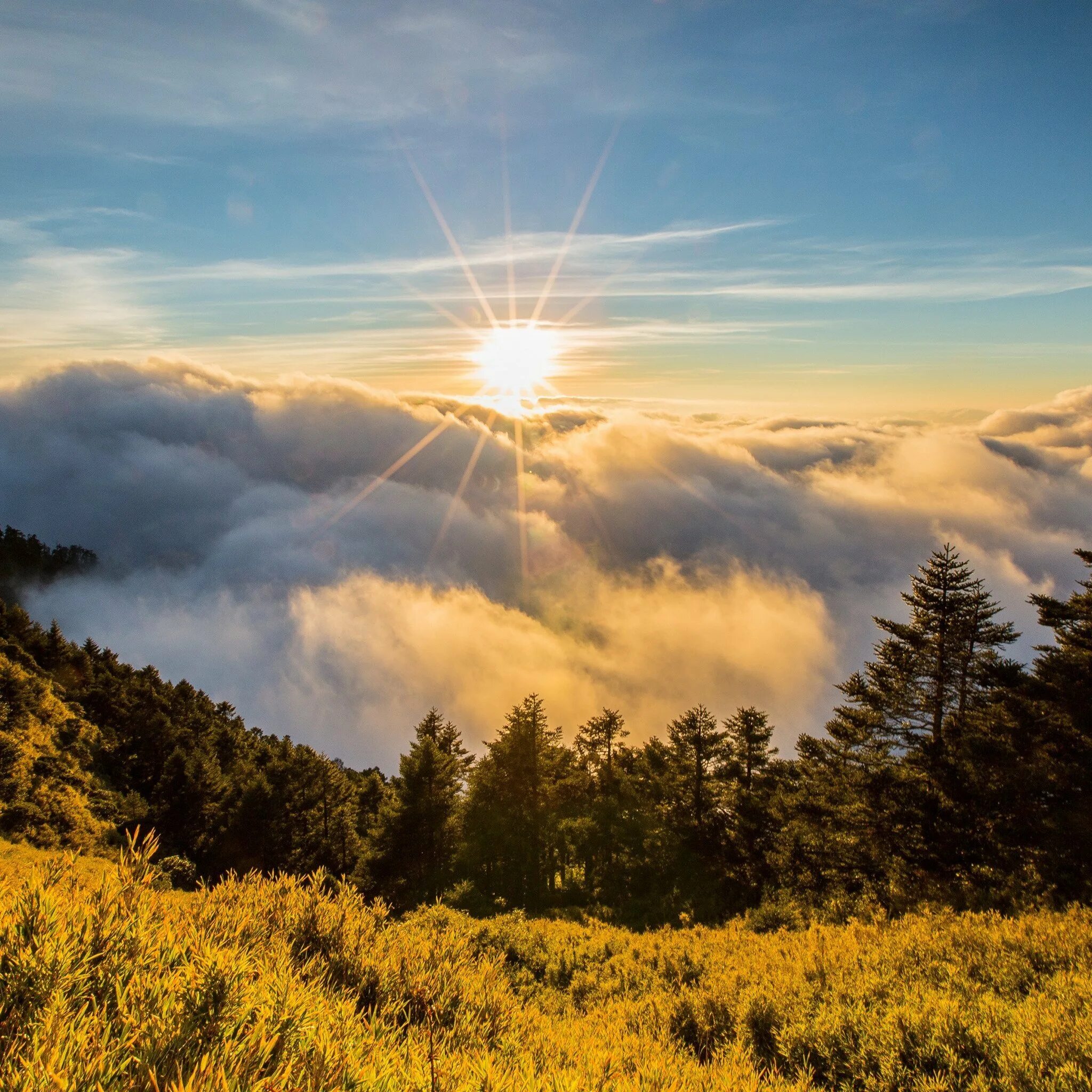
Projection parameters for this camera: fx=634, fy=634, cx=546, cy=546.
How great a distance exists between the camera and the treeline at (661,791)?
20.2 m

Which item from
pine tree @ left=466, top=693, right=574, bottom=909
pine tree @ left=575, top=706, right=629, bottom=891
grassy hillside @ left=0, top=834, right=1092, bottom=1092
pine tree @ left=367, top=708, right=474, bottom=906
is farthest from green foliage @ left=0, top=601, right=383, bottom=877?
grassy hillside @ left=0, top=834, right=1092, bottom=1092

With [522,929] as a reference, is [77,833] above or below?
below

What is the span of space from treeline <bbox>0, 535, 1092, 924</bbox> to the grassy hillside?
24.3 ft

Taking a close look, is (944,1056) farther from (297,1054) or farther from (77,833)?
(77,833)

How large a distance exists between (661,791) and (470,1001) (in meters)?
38.5

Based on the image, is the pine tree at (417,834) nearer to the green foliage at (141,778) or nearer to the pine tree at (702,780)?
the green foliage at (141,778)

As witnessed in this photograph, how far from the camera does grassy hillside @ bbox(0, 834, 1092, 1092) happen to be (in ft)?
10.7

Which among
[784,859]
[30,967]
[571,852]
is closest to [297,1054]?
[30,967]

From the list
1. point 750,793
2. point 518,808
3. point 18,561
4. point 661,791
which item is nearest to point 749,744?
point 750,793

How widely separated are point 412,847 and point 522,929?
2580 cm

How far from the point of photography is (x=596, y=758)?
5300cm

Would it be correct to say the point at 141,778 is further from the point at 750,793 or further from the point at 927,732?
the point at 927,732

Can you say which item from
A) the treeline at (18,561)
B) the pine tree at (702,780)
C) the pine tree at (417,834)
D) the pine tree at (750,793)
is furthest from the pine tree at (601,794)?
the treeline at (18,561)

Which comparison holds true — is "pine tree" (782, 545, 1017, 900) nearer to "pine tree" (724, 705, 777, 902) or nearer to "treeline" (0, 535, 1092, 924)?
"treeline" (0, 535, 1092, 924)
